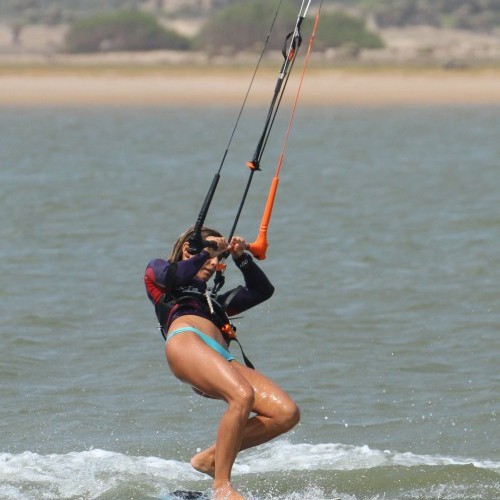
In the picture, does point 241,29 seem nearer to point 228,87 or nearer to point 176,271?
point 228,87

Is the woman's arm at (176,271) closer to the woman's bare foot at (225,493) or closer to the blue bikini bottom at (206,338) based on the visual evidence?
the blue bikini bottom at (206,338)

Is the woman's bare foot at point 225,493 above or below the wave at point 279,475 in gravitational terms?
above

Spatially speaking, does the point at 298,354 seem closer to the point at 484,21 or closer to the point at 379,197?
the point at 379,197

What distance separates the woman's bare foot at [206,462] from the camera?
6.90 metres

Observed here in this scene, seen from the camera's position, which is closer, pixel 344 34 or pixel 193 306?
pixel 193 306

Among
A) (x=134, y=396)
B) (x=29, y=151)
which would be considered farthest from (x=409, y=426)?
(x=29, y=151)

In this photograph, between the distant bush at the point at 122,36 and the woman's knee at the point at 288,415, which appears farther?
the distant bush at the point at 122,36

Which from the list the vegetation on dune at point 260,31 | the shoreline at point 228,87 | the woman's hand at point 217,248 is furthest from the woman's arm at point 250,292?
the vegetation on dune at point 260,31

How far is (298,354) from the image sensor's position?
411 inches

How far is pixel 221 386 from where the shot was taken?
21.6ft

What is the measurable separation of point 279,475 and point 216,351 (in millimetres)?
1221

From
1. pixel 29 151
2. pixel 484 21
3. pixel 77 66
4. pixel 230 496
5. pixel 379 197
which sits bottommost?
pixel 230 496

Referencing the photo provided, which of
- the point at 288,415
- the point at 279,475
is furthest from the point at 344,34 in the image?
the point at 288,415

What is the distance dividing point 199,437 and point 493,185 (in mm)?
14460
